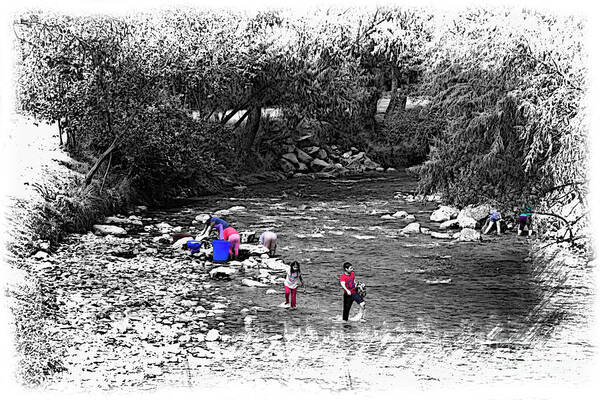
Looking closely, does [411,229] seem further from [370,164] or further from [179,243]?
[370,164]

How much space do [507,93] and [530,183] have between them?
7.12ft

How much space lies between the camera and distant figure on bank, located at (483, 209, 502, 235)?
19.8 meters

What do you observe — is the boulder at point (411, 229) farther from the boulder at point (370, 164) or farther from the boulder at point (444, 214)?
the boulder at point (370, 164)

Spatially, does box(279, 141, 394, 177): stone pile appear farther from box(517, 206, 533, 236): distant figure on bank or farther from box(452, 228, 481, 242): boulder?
box(517, 206, 533, 236): distant figure on bank

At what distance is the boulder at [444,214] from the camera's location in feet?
75.4

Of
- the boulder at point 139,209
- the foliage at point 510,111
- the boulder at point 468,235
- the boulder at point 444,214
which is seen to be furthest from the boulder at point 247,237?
the boulder at point 444,214

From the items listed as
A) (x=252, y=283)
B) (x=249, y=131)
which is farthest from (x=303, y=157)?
(x=252, y=283)

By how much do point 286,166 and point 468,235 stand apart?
57.4 feet

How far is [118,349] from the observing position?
34.8 feet

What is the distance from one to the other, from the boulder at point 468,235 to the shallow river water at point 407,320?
46cm

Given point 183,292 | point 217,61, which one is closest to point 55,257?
point 183,292

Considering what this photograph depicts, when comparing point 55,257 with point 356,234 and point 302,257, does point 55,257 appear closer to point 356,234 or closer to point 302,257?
point 302,257

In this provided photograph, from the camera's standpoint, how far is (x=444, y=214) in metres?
23.1

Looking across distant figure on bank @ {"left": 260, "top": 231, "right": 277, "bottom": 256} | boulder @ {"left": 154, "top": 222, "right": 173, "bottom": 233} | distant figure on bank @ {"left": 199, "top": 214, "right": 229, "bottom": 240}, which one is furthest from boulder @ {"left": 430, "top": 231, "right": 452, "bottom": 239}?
boulder @ {"left": 154, "top": 222, "right": 173, "bottom": 233}
